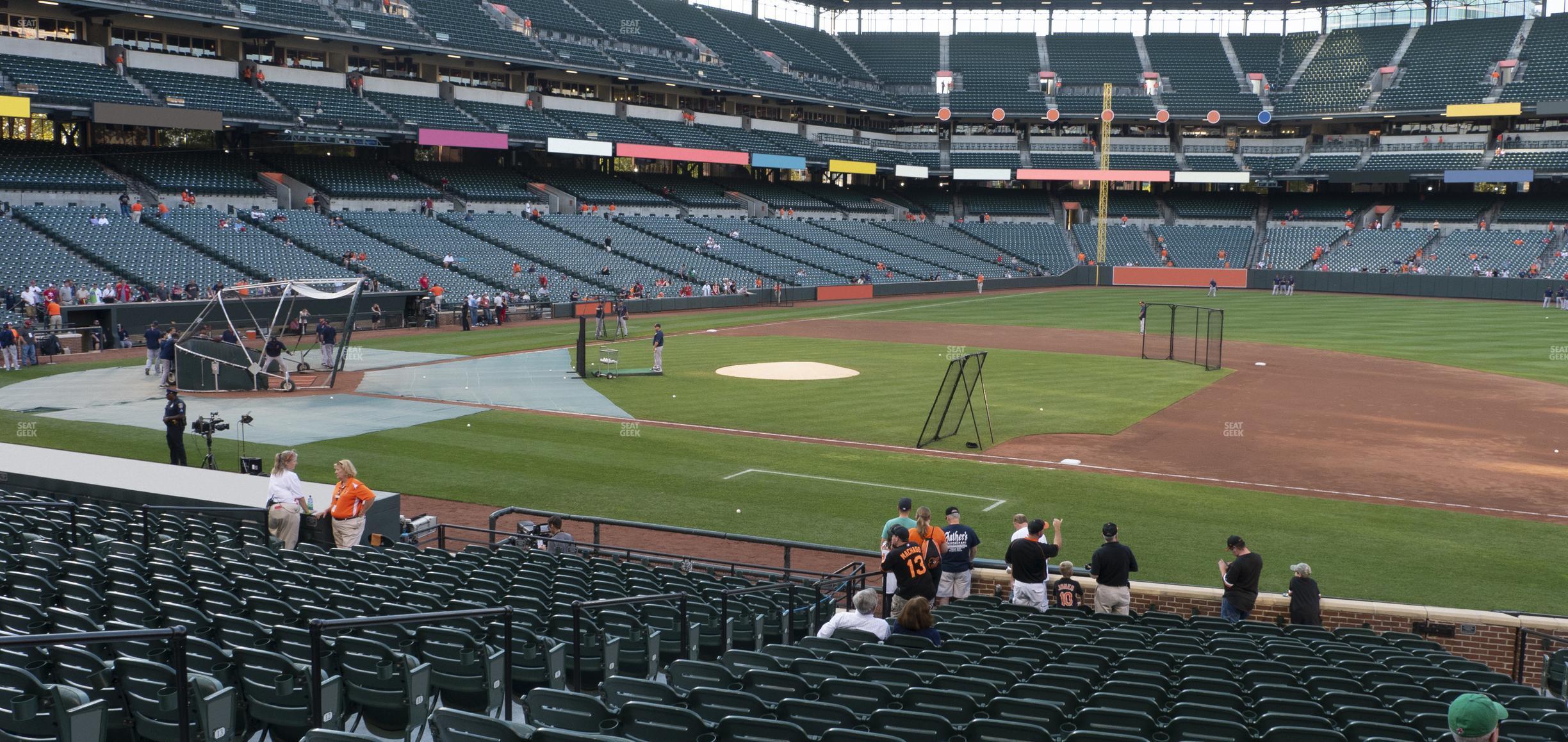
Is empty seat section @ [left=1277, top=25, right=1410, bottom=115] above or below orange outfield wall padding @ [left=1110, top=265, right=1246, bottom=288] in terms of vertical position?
above

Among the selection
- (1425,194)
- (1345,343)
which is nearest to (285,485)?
(1345,343)

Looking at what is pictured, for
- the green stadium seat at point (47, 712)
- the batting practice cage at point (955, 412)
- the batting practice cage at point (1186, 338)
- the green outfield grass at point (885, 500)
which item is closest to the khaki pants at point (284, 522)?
the green outfield grass at point (885, 500)

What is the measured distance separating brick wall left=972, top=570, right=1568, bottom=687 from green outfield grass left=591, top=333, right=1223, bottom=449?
12.2 metres

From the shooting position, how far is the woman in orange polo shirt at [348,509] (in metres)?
14.7

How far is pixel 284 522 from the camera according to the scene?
48.9ft

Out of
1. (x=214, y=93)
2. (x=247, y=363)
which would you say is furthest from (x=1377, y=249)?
(x=247, y=363)

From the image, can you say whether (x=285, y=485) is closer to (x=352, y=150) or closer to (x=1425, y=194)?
(x=352, y=150)

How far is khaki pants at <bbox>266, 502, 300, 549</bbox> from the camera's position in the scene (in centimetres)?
1485

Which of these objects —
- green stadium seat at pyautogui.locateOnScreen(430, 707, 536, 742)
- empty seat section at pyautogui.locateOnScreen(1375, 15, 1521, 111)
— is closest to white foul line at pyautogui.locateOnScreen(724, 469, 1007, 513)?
green stadium seat at pyautogui.locateOnScreen(430, 707, 536, 742)

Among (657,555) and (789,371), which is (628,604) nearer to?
(657,555)

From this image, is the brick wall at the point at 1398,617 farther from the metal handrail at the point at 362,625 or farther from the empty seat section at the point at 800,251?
the empty seat section at the point at 800,251

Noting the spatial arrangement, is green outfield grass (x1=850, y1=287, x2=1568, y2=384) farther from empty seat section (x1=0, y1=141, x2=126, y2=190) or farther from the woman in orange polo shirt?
the woman in orange polo shirt

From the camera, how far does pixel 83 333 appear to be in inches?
1582

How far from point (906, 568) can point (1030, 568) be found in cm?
188
